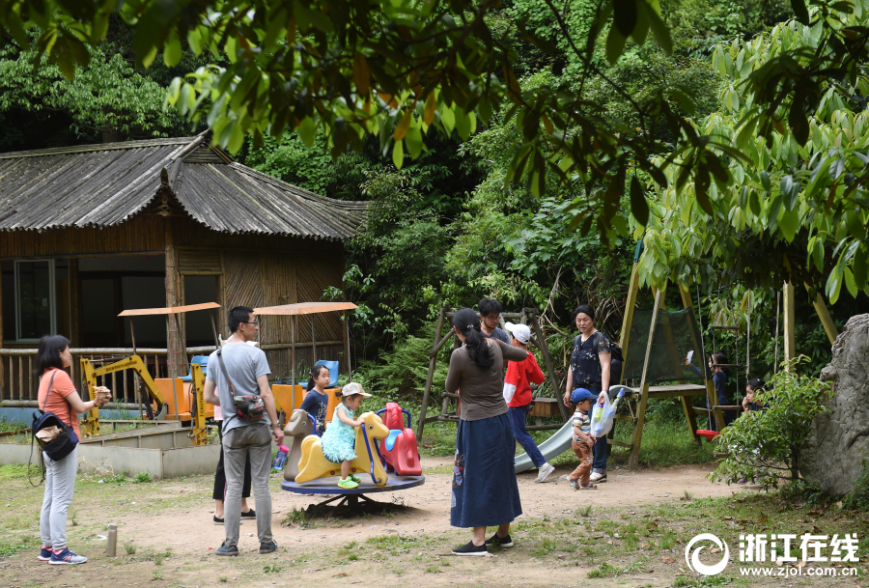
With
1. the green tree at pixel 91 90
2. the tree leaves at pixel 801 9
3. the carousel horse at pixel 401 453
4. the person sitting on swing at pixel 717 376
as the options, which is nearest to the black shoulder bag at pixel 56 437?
the carousel horse at pixel 401 453

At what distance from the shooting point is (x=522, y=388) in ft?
28.4

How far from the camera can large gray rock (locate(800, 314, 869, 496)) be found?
21.2ft

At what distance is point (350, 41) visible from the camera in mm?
2881

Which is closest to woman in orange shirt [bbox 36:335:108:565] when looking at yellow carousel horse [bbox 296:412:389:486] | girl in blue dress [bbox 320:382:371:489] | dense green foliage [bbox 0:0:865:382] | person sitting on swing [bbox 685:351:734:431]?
yellow carousel horse [bbox 296:412:389:486]

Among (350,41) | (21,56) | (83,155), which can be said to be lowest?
(350,41)

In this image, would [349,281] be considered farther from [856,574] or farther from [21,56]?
[856,574]

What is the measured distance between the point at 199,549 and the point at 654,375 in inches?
210

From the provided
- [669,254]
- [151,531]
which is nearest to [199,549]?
[151,531]

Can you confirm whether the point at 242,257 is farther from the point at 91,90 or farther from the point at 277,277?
the point at 91,90

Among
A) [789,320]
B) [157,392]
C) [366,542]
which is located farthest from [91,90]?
[789,320]

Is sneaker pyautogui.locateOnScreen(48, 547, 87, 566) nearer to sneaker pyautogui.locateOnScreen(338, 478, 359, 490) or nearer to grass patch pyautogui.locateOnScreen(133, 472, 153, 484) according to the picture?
sneaker pyautogui.locateOnScreen(338, 478, 359, 490)

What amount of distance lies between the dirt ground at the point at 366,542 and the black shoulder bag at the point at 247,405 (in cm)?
101

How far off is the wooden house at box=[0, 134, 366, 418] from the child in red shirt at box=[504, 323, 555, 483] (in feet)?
21.0

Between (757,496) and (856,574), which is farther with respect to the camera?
(757,496)
